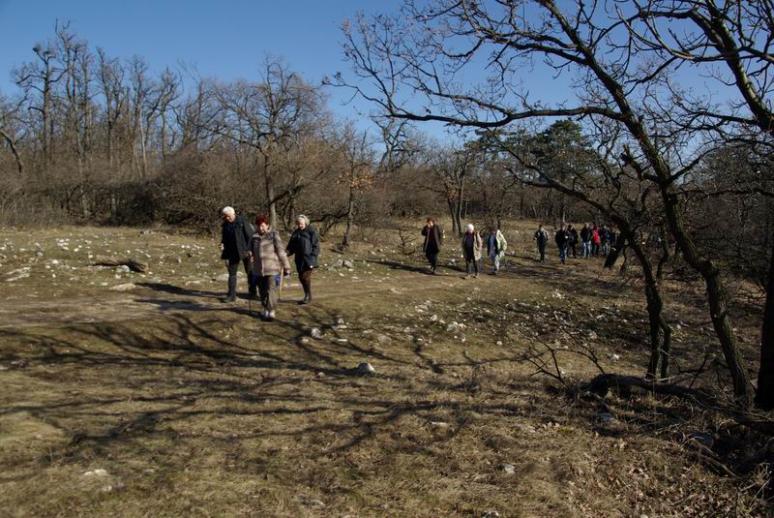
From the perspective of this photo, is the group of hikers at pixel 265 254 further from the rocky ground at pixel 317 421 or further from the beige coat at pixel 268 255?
the rocky ground at pixel 317 421

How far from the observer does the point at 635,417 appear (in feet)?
17.0

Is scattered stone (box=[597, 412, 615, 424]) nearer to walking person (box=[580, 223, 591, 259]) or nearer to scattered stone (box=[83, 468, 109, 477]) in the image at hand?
scattered stone (box=[83, 468, 109, 477])

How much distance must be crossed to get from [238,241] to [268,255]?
1.20 m

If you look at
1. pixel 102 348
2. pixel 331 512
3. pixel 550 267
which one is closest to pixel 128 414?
pixel 331 512

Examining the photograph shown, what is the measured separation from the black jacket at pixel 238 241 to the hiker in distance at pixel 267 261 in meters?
0.71

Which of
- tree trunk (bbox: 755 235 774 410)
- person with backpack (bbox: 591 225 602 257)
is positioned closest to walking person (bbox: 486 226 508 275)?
person with backpack (bbox: 591 225 602 257)

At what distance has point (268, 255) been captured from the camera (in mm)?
8797

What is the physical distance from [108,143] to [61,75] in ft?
17.0

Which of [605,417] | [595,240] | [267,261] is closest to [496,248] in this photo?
[267,261]

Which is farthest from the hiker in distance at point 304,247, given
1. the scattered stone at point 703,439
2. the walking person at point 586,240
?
the walking person at point 586,240

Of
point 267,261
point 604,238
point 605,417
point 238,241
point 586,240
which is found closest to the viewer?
point 605,417

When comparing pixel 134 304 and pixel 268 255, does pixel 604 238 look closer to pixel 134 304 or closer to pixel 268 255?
pixel 268 255

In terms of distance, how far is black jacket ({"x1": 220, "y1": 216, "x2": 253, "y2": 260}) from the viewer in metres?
9.73

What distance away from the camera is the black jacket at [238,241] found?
9.73m
